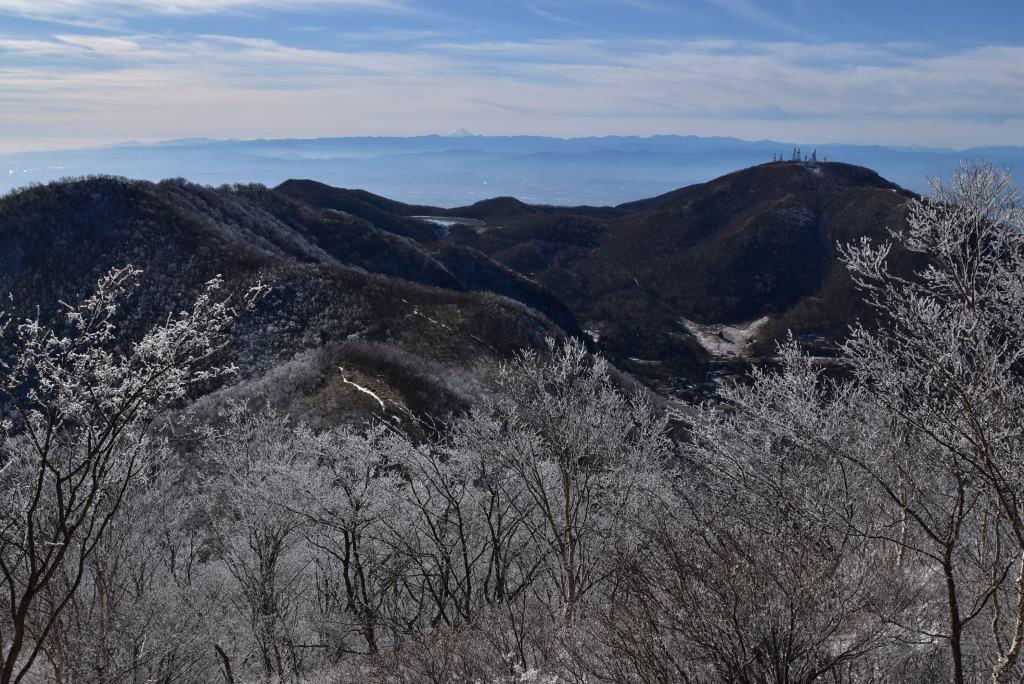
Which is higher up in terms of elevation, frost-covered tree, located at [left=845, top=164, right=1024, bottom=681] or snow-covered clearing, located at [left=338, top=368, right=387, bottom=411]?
frost-covered tree, located at [left=845, top=164, right=1024, bottom=681]

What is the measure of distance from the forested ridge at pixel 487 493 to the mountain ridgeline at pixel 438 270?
2.12 feet

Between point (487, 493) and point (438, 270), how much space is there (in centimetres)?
7946

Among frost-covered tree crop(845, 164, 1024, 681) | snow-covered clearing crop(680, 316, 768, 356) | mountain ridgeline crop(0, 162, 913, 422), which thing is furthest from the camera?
snow-covered clearing crop(680, 316, 768, 356)

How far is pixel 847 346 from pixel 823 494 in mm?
4917

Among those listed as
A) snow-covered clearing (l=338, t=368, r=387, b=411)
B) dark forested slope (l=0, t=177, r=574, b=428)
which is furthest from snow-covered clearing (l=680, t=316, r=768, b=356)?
snow-covered clearing (l=338, t=368, r=387, b=411)

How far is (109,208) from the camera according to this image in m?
73.2

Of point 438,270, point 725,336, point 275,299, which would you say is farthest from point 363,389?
point 725,336

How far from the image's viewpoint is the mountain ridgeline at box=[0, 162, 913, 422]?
2195 inches

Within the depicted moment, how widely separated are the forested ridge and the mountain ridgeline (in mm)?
646

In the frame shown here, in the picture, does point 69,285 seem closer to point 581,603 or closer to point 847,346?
point 581,603

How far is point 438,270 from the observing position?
103 metres

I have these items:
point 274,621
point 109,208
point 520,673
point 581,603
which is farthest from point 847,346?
point 109,208

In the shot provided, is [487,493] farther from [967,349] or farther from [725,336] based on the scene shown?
[725,336]

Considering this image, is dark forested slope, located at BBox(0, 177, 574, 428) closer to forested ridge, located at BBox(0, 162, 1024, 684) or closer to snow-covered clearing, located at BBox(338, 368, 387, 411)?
snow-covered clearing, located at BBox(338, 368, 387, 411)
